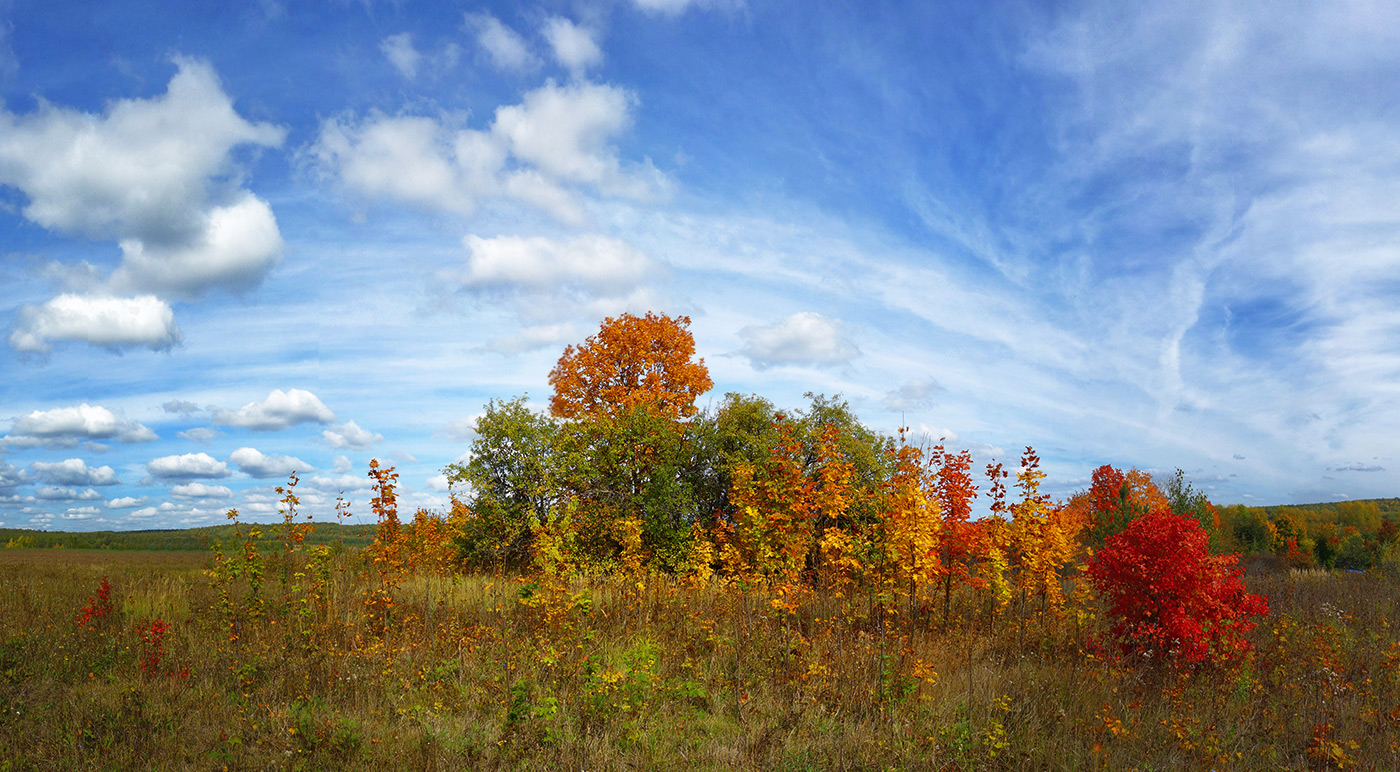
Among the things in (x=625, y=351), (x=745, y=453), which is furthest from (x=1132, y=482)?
(x=745, y=453)

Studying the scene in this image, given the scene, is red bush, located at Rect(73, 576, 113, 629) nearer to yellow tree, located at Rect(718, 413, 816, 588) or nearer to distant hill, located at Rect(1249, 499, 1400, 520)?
yellow tree, located at Rect(718, 413, 816, 588)

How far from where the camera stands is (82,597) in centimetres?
1270

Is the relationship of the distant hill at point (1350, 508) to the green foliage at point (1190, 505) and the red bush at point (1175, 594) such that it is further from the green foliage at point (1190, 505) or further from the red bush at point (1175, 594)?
the red bush at point (1175, 594)

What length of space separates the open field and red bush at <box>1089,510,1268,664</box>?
0.40 metres

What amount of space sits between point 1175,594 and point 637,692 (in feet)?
23.1

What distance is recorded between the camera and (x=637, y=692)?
6867 millimetres

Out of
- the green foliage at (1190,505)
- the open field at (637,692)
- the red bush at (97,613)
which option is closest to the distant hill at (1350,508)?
the green foliage at (1190,505)

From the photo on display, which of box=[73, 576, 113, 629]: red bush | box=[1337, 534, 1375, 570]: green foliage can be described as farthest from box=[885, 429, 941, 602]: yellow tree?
box=[1337, 534, 1375, 570]: green foliage

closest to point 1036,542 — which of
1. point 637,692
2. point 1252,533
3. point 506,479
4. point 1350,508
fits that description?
point 637,692

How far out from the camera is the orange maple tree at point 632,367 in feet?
86.3

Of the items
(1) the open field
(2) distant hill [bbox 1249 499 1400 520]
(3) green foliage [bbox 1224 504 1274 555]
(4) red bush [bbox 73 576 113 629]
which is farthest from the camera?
(2) distant hill [bbox 1249 499 1400 520]

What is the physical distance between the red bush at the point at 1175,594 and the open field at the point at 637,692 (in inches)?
15.9

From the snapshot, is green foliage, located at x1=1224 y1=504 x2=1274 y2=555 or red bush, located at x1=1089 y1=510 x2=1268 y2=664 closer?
red bush, located at x1=1089 y1=510 x2=1268 y2=664

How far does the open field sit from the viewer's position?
5.74m
